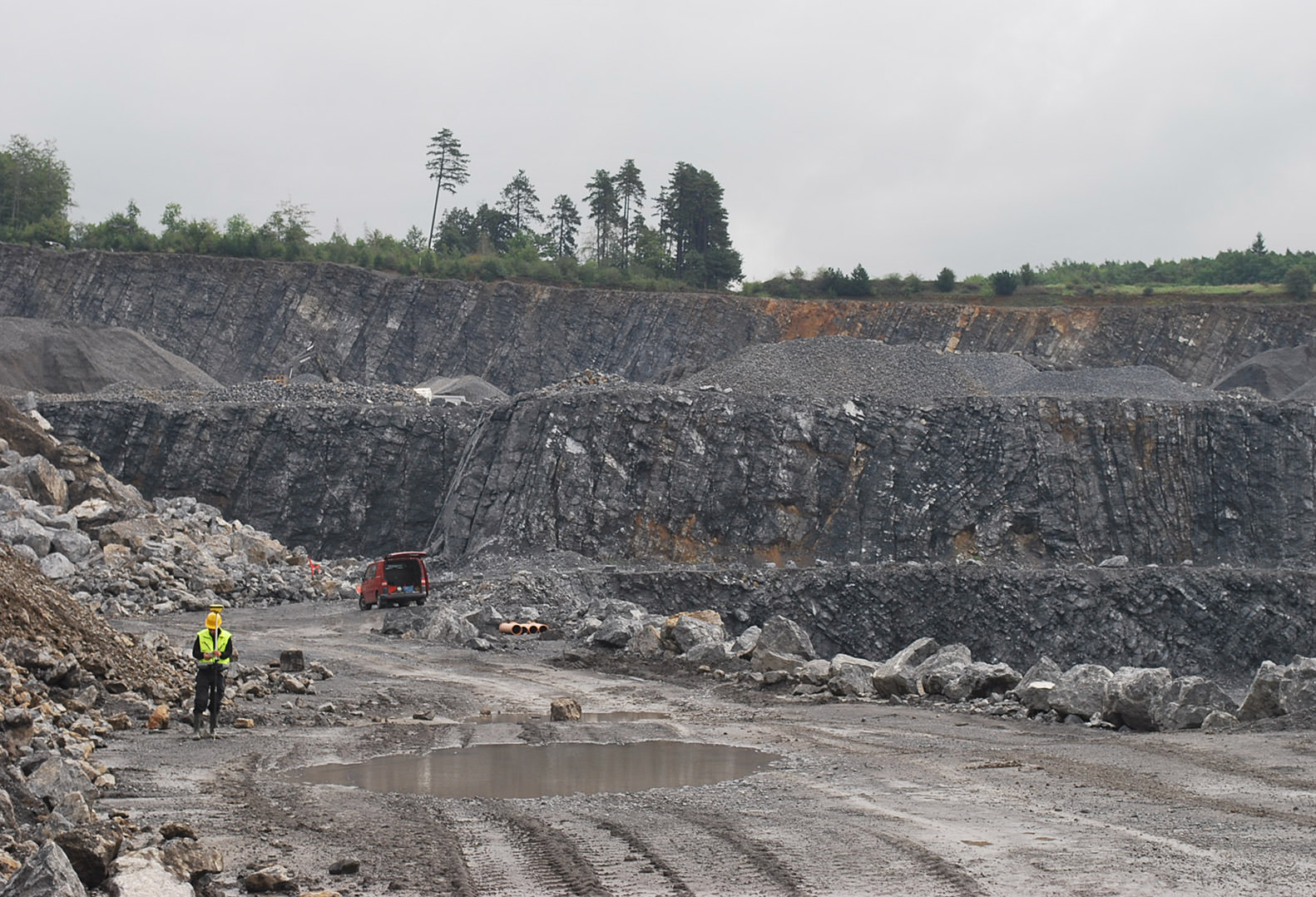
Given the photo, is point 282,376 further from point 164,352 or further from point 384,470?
point 384,470

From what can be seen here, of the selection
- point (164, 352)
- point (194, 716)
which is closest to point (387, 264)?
point (164, 352)

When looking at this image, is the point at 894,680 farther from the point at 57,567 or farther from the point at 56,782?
the point at 57,567

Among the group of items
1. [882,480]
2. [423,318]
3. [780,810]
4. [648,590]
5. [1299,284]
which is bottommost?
[780,810]

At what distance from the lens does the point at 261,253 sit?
67125 millimetres

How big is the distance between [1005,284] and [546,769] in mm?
59821

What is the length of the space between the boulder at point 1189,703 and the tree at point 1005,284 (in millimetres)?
55750

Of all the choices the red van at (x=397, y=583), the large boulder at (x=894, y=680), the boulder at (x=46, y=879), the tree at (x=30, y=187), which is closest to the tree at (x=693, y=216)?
the tree at (x=30, y=187)

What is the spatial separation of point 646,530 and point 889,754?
2156 centimetres

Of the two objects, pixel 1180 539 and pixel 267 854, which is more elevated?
pixel 1180 539

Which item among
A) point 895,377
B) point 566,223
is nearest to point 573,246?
point 566,223

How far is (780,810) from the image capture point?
8414mm

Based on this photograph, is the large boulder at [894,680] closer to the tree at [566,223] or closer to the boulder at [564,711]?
the boulder at [564,711]

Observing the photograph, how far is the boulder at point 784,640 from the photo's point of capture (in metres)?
18.7

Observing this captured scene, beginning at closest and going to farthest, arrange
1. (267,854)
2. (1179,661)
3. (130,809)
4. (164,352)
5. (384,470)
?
1. (267,854)
2. (130,809)
3. (1179,661)
4. (384,470)
5. (164,352)
